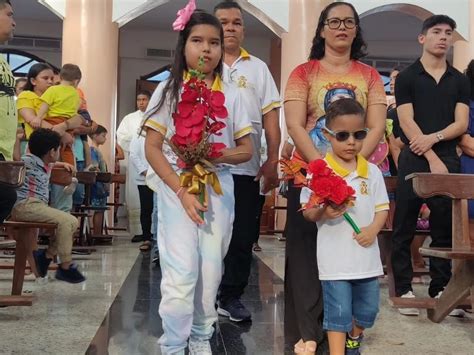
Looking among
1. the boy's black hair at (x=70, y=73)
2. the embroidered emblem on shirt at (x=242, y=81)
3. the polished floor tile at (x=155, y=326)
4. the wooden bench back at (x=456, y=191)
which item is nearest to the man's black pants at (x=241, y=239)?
the polished floor tile at (x=155, y=326)

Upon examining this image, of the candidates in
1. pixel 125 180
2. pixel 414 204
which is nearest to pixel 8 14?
pixel 414 204

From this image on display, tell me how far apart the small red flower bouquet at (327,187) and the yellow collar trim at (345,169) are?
0.13 meters

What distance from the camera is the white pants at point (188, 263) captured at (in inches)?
91.7

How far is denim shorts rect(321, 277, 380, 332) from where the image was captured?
2475 mm

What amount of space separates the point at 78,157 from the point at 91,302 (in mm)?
3227

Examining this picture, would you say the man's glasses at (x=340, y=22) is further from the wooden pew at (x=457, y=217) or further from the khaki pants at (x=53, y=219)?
the khaki pants at (x=53, y=219)

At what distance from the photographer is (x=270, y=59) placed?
15.0 m

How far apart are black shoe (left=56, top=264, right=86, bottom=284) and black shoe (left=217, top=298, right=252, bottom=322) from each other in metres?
1.44

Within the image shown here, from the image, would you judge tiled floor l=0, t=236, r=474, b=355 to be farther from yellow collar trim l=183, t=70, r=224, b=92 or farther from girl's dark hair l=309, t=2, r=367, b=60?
girl's dark hair l=309, t=2, r=367, b=60

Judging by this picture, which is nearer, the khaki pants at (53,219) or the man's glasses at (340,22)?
the man's glasses at (340,22)

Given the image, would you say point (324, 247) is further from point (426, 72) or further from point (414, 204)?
point (426, 72)

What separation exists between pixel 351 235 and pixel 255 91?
1.19 metres

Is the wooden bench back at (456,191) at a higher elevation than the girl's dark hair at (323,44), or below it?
below

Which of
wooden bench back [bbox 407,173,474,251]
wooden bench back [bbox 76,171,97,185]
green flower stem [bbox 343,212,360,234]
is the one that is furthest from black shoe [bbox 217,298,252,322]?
wooden bench back [bbox 76,171,97,185]
